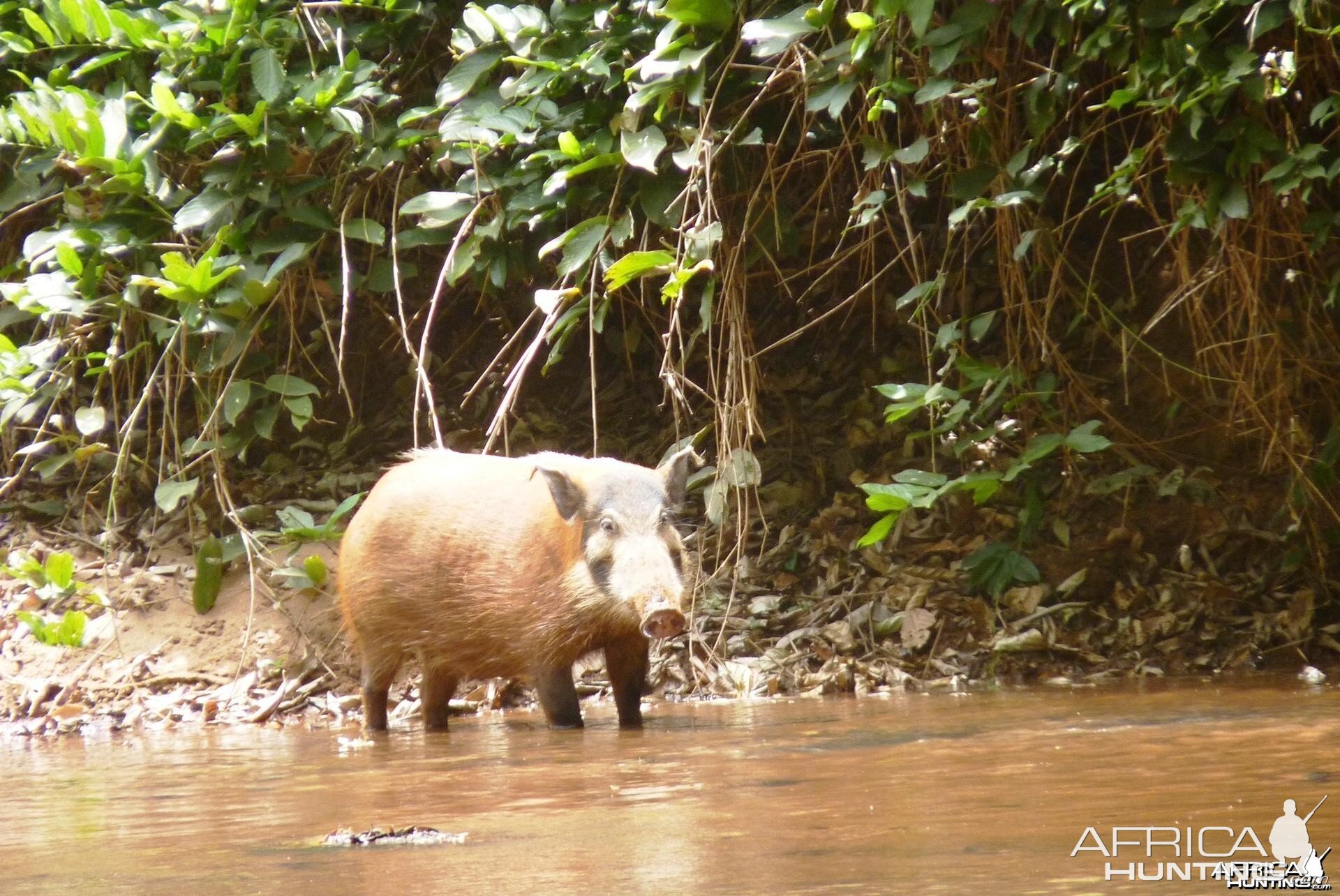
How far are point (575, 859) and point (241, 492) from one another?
17.7ft

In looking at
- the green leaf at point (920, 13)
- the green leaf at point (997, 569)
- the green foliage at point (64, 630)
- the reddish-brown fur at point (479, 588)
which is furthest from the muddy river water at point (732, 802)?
the green leaf at point (920, 13)

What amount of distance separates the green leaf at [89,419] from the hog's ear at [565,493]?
213 cm

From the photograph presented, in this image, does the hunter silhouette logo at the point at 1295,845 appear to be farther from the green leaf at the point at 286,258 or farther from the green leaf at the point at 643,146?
the green leaf at the point at 286,258

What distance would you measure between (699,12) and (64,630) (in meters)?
3.17

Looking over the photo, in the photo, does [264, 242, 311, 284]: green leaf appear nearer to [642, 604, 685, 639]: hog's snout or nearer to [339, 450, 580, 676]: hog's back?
[339, 450, 580, 676]: hog's back

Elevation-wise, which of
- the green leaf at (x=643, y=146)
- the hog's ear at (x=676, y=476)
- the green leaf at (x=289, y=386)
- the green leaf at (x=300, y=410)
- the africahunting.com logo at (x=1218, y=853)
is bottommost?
the africahunting.com logo at (x=1218, y=853)

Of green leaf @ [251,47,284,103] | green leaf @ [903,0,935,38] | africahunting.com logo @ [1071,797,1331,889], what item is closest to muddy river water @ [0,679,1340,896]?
africahunting.com logo @ [1071,797,1331,889]

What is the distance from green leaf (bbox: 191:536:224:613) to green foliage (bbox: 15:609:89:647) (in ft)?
2.24

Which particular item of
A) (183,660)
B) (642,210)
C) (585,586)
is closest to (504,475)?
(585,586)

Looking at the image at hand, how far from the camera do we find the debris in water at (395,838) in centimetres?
258

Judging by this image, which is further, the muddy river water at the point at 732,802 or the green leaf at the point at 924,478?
the green leaf at the point at 924,478

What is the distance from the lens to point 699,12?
502 centimetres

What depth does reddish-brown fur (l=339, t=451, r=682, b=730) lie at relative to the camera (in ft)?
16.6

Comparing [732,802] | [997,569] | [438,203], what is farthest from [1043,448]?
[732,802]
